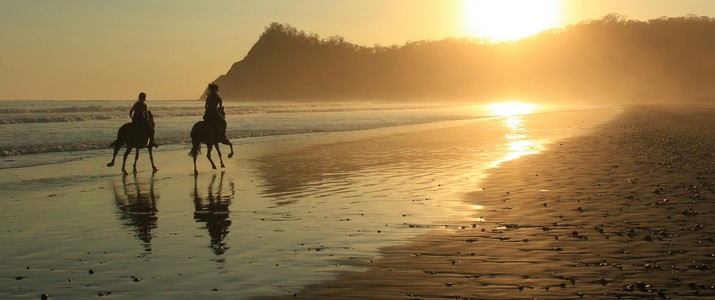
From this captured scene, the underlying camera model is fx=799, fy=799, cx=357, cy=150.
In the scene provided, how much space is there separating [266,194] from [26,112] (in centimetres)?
6280

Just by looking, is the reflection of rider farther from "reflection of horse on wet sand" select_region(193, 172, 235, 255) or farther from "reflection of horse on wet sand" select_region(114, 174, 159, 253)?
"reflection of horse on wet sand" select_region(193, 172, 235, 255)

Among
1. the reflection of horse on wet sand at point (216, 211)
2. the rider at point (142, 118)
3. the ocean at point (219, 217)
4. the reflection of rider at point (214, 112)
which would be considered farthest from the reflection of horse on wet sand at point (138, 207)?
the reflection of rider at point (214, 112)

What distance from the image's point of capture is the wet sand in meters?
7.13

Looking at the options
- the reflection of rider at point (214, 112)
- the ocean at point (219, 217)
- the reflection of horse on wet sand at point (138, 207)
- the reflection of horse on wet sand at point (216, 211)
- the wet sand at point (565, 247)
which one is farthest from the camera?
the reflection of rider at point (214, 112)

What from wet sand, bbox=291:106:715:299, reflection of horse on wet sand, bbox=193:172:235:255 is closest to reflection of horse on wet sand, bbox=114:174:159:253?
reflection of horse on wet sand, bbox=193:172:235:255

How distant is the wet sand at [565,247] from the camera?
7.13 metres

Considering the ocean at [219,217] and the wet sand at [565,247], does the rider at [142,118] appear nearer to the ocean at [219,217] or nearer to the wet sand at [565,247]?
the ocean at [219,217]

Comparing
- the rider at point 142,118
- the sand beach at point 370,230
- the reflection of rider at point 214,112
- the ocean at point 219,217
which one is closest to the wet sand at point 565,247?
the sand beach at point 370,230

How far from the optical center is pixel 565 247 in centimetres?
894

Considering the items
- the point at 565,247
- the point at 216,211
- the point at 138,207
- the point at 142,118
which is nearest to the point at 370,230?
the point at 565,247

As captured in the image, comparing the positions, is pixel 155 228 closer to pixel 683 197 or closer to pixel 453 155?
pixel 683 197

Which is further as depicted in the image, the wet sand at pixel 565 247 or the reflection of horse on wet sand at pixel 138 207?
the reflection of horse on wet sand at pixel 138 207

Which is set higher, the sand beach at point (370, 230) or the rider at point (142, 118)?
the rider at point (142, 118)

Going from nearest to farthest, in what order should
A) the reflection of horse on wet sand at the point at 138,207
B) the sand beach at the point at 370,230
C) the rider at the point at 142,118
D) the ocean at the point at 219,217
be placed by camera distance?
the sand beach at the point at 370,230
the ocean at the point at 219,217
the reflection of horse on wet sand at the point at 138,207
the rider at the point at 142,118
